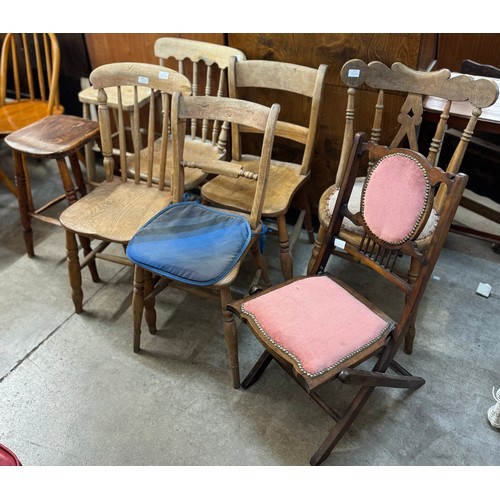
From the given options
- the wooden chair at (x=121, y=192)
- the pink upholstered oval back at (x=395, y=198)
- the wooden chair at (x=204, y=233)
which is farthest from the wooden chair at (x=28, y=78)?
the pink upholstered oval back at (x=395, y=198)

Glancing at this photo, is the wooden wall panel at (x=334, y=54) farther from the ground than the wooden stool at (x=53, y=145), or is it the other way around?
the wooden wall panel at (x=334, y=54)

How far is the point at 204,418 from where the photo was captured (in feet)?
6.04

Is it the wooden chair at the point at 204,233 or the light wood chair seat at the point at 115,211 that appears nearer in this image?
the wooden chair at the point at 204,233

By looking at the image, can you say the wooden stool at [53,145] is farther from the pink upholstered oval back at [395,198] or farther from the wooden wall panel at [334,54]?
the pink upholstered oval back at [395,198]

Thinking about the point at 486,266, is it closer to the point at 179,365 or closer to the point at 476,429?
the point at 476,429

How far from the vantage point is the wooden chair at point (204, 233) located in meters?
1.70

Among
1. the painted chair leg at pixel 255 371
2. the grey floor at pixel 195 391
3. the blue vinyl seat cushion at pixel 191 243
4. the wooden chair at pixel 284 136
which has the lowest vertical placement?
the grey floor at pixel 195 391

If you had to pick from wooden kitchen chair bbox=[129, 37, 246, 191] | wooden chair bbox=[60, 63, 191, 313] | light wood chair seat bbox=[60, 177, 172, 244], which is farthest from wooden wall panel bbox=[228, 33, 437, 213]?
light wood chair seat bbox=[60, 177, 172, 244]

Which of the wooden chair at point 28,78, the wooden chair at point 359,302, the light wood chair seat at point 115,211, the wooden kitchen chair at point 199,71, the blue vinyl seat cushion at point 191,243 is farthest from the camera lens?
the wooden chair at point 28,78

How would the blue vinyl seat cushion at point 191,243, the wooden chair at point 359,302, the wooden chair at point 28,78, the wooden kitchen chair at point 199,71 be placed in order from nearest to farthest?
the wooden chair at point 359,302, the blue vinyl seat cushion at point 191,243, the wooden kitchen chair at point 199,71, the wooden chair at point 28,78

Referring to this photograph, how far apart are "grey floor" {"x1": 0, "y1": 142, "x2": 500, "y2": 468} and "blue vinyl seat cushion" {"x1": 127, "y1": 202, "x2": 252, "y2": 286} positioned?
525 mm

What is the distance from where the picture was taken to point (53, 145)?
84.0 inches

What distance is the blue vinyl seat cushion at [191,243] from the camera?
1697mm

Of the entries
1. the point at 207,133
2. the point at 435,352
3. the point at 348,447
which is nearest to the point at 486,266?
the point at 435,352
